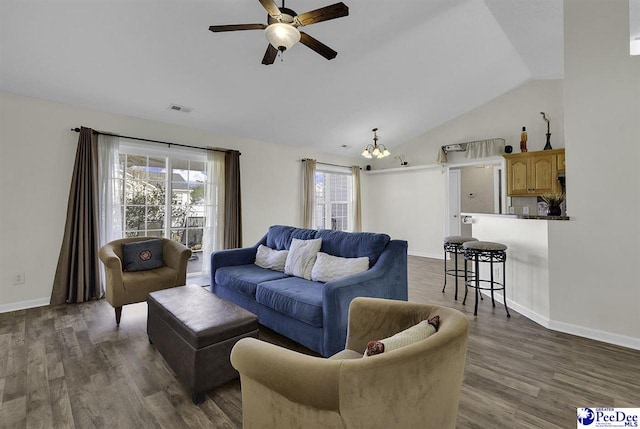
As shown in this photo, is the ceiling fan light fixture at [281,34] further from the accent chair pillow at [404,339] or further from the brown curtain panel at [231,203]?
the brown curtain panel at [231,203]

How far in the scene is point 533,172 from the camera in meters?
5.03

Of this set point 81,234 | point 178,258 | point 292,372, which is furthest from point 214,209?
point 292,372

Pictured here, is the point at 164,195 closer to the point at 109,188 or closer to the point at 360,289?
the point at 109,188

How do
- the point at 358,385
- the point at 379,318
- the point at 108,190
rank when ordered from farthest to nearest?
the point at 108,190, the point at 379,318, the point at 358,385

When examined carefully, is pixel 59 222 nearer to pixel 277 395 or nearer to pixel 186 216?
pixel 186 216

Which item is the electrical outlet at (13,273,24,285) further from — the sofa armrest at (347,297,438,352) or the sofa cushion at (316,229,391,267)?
the sofa armrest at (347,297,438,352)

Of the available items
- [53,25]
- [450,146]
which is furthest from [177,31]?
[450,146]

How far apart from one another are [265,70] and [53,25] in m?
2.01

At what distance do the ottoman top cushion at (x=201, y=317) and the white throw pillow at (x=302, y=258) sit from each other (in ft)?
2.86

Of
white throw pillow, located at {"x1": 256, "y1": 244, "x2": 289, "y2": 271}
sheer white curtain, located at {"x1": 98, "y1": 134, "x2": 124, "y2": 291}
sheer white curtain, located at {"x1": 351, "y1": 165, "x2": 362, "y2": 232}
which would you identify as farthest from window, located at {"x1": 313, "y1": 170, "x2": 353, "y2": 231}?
sheer white curtain, located at {"x1": 98, "y1": 134, "x2": 124, "y2": 291}

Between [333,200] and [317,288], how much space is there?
4.68 metres

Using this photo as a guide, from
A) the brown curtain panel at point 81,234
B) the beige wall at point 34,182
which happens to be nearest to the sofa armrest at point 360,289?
the brown curtain panel at point 81,234

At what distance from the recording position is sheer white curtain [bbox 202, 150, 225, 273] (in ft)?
15.5

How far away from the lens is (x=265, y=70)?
3.58m
